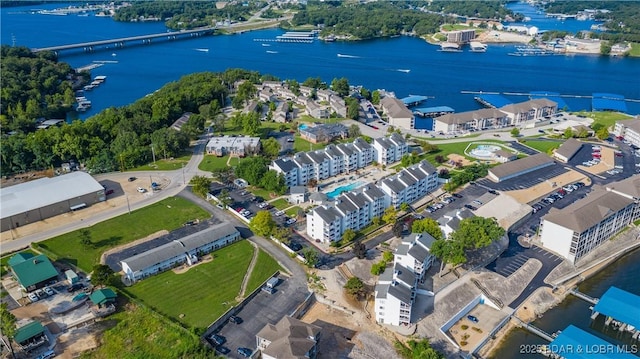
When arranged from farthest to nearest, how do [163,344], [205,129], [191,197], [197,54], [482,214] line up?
[197,54], [205,129], [191,197], [482,214], [163,344]

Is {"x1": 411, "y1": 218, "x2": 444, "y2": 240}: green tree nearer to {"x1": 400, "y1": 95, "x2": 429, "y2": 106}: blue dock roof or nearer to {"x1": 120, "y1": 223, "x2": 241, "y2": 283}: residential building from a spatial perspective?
{"x1": 120, "y1": 223, "x2": 241, "y2": 283}: residential building

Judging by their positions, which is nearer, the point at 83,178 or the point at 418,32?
the point at 83,178

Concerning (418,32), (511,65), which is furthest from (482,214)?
(418,32)

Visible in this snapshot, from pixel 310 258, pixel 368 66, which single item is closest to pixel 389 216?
pixel 310 258

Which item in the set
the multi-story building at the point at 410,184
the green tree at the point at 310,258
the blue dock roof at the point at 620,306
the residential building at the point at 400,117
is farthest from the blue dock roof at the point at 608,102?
the green tree at the point at 310,258

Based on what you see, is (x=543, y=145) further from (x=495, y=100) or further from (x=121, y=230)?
(x=121, y=230)

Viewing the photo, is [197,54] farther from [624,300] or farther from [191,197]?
[624,300]
